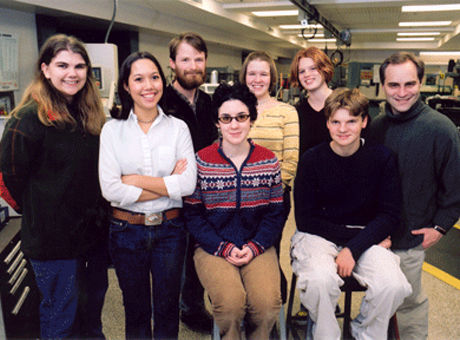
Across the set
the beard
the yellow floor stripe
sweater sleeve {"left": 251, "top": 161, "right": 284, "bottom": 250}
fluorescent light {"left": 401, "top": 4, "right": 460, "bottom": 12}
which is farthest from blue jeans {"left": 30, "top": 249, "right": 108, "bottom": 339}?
fluorescent light {"left": 401, "top": 4, "right": 460, "bottom": 12}

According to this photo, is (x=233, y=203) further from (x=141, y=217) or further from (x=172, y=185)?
(x=141, y=217)

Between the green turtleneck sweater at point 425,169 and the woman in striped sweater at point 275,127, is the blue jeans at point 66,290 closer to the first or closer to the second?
the woman in striped sweater at point 275,127

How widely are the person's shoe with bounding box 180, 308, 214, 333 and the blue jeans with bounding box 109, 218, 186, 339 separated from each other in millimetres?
426

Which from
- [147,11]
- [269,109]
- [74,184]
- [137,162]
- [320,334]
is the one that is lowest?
[320,334]

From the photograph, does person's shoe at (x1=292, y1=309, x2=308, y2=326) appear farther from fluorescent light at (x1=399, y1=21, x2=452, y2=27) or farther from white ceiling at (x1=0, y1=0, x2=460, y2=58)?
fluorescent light at (x1=399, y1=21, x2=452, y2=27)

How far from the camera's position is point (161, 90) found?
1.60m

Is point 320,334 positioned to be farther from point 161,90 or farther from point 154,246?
point 161,90

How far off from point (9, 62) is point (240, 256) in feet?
11.9

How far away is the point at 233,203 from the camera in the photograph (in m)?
1.59

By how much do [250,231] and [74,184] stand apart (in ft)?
2.63

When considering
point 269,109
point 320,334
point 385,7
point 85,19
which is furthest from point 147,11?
point 320,334

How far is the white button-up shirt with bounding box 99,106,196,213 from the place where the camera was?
1.48 meters

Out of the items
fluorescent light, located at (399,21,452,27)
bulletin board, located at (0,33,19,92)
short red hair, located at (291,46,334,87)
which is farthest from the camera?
fluorescent light, located at (399,21,452,27)

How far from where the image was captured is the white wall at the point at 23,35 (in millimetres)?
3924
